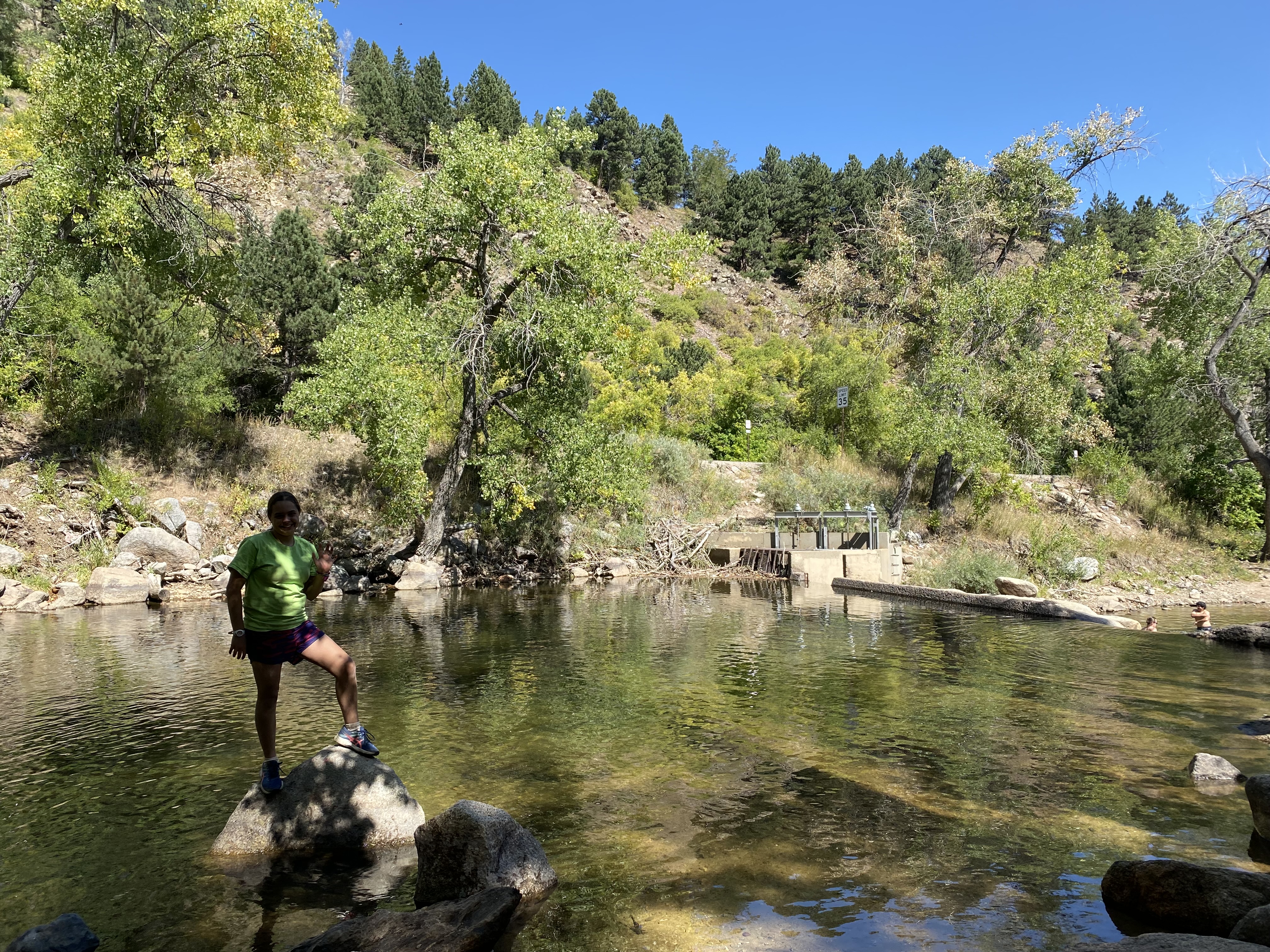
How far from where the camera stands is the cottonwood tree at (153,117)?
1489cm

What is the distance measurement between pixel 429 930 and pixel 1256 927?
379 centimetres

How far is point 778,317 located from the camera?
2352 inches

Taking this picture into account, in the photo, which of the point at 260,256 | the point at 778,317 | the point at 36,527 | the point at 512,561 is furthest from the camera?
the point at 778,317

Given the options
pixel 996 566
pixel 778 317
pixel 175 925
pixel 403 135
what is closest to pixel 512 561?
pixel 996 566

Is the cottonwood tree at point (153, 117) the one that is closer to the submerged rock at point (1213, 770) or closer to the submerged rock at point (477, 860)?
the submerged rock at point (477, 860)

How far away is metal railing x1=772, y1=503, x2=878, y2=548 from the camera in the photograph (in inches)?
863

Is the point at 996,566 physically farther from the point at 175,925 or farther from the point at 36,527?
the point at 36,527

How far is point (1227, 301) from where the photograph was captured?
23531mm

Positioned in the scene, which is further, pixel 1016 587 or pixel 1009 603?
pixel 1016 587

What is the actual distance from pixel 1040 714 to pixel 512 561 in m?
17.1

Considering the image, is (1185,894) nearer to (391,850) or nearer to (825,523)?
(391,850)

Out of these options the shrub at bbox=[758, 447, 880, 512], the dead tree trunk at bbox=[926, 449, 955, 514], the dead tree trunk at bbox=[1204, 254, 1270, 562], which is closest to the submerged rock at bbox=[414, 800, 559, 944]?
the shrub at bbox=[758, 447, 880, 512]

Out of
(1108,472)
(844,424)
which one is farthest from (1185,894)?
(844,424)

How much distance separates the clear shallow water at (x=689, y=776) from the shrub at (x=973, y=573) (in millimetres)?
5448
